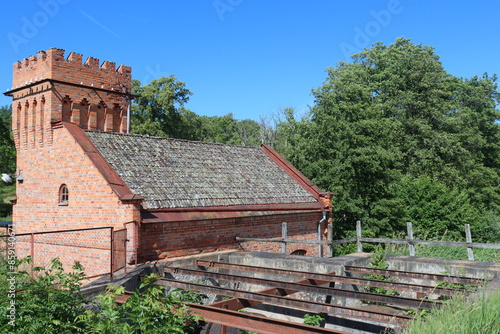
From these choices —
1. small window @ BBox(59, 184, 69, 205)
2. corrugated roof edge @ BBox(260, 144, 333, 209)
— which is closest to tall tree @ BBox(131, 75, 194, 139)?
corrugated roof edge @ BBox(260, 144, 333, 209)

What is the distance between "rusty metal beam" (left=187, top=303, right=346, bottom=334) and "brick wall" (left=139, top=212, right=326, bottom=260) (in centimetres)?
527

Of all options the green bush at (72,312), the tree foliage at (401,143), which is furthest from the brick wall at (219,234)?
the green bush at (72,312)

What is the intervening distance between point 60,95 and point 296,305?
39.7 ft

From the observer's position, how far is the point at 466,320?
4.40 meters

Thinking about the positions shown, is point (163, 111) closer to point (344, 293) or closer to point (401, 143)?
point (401, 143)

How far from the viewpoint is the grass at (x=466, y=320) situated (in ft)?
13.8

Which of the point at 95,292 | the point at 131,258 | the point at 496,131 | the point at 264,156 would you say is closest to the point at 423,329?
the point at 95,292

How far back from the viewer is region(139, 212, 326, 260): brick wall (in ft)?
39.7

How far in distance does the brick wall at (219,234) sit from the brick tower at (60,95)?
5240 millimetres

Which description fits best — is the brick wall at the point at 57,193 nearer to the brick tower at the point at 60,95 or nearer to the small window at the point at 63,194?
the small window at the point at 63,194

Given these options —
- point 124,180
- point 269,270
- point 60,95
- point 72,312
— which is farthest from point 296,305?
point 60,95

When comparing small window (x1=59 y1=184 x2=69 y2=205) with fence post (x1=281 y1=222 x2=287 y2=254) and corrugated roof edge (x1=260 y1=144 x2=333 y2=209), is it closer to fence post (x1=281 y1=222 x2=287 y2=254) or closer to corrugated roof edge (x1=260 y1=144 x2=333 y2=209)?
fence post (x1=281 y1=222 x2=287 y2=254)

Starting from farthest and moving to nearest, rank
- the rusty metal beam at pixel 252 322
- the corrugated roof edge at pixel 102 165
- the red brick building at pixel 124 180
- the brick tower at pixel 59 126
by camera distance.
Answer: the brick tower at pixel 59 126 → the red brick building at pixel 124 180 → the corrugated roof edge at pixel 102 165 → the rusty metal beam at pixel 252 322

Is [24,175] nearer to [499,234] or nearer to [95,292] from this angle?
[95,292]
